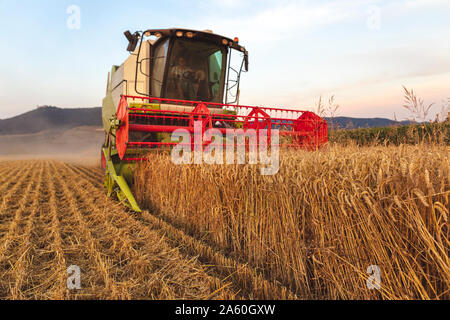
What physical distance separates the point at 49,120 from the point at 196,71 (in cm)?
9413

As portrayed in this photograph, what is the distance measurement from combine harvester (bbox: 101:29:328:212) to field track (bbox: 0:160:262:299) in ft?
3.36

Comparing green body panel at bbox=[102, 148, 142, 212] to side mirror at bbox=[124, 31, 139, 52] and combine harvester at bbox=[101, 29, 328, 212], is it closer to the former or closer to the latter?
→ combine harvester at bbox=[101, 29, 328, 212]

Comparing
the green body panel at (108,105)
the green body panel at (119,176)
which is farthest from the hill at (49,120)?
the green body panel at (119,176)

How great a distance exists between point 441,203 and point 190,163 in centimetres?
266

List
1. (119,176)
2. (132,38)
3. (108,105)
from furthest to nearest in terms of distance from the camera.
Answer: (108,105), (132,38), (119,176)

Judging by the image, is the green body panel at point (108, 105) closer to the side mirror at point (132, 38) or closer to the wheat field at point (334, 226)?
the side mirror at point (132, 38)

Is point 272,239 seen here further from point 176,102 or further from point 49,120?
point 49,120

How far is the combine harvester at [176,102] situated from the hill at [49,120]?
78.3 metres

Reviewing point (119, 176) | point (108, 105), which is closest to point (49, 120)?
point (108, 105)

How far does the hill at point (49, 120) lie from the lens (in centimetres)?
7825

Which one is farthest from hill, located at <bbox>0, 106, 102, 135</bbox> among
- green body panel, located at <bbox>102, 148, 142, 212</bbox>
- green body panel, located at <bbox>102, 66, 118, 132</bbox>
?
green body panel, located at <bbox>102, 148, 142, 212</bbox>

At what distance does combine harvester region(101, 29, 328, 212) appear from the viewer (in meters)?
4.73

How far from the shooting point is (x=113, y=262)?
2424 millimetres

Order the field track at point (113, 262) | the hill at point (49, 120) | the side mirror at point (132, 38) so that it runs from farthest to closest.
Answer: the hill at point (49, 120) < the side mirror at point (132, 38) < the field track at point (113, 262)
